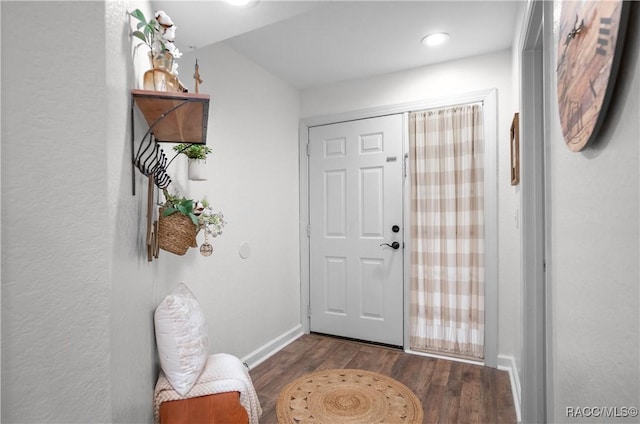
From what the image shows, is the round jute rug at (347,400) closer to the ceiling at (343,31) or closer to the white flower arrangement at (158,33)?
the white flower arrangement at (158,33)

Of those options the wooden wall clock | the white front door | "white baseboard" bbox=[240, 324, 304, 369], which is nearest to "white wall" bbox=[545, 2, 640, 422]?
the wooden wall clock

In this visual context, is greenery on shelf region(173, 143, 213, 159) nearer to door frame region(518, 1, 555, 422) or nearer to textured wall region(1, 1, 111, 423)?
textured wall region(1, 1, 111, 423)

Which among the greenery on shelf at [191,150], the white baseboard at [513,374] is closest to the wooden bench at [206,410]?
the greenery on shelf at [191,150]

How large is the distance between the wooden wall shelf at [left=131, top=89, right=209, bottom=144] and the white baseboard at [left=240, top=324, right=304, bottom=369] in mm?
1893

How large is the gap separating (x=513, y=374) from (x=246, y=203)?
2.33 meters

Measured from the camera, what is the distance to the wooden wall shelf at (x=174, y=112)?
111 cm

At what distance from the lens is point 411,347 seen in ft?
9.66

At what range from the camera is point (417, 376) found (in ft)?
8.15

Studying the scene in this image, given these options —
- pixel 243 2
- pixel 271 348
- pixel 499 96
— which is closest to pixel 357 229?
pixel 271 348

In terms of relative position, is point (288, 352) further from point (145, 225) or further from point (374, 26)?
point (374, 26)

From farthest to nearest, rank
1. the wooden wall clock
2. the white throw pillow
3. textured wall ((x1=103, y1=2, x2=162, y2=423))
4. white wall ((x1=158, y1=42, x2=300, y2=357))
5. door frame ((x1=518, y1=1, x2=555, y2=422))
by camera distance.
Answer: white wall ((x1=158, y1=42, x2=300, y2=357)) → door frame ((x1=518, y1=1, x2=555, y2=422)) → the white throw pillow → textured wall ((x1=103, y1=2, x2=162, y2=423)) → the wooden wall clock

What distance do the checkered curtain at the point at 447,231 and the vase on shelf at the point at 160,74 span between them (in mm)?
2180

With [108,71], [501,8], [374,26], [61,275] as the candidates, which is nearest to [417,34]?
[374,26]

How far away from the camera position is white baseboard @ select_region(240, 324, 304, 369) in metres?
2.68
